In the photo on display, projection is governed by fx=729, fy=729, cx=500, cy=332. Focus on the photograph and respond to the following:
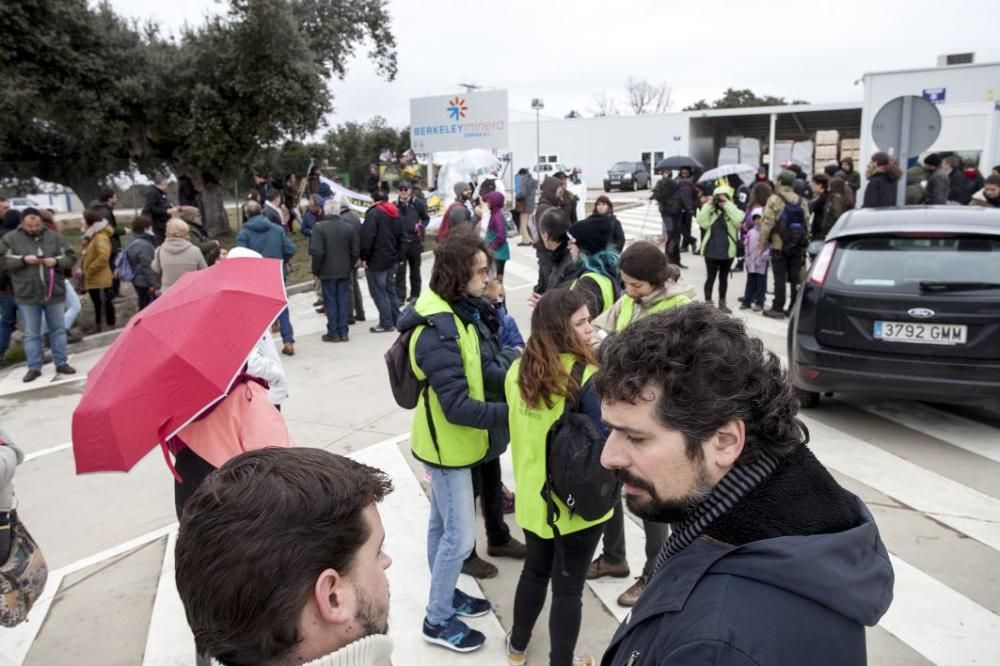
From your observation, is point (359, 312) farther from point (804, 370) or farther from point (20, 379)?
point (804, 370)

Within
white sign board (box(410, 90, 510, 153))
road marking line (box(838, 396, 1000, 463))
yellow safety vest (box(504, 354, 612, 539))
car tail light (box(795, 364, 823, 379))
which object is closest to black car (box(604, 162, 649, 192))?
white sign board (box(410, 90, 510, 153))

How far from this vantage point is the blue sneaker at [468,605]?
3.71m

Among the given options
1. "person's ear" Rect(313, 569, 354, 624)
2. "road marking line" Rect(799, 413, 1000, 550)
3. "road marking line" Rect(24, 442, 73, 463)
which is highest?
"person's ear" Rect(313, 569, 354, 624)

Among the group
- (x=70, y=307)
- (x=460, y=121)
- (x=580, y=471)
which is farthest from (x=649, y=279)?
(x=460, y=121)

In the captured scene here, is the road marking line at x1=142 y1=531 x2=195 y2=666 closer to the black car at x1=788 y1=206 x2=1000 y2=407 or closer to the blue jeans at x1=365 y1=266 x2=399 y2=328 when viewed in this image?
the black car at x1=788 y1=206 x2=1000 y2=407

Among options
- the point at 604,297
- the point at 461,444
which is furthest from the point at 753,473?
the point at 604,297

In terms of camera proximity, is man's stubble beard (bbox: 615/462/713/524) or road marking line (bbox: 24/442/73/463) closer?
man's stubble beard (bbox: 615/462/713/524)

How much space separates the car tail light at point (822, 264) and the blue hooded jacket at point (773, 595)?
190 inches

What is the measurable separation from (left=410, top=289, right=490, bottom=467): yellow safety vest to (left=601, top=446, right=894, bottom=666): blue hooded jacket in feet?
6.50

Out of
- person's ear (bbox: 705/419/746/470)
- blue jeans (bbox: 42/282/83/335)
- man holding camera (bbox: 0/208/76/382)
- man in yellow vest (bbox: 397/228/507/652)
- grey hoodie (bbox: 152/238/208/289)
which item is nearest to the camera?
person's ear (bbox: 705/419/746/470)

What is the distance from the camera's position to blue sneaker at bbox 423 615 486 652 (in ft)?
11.3

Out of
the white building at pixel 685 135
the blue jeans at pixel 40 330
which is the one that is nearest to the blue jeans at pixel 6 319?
the blue jeans at pixel 40 330

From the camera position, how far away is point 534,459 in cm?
298

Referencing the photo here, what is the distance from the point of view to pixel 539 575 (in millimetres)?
3080
